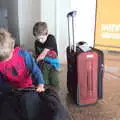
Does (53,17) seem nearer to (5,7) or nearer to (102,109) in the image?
(5,7)

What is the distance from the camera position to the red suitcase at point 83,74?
2.08m

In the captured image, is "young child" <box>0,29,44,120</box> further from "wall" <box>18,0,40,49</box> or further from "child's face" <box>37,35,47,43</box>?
"wall" <box>18,0,40,49</box>

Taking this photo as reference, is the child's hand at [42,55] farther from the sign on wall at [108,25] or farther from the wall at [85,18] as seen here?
the sign on wall at [108,25]

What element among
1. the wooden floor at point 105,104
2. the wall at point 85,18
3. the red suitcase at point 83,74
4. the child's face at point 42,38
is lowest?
the wooden floor at point 105,104

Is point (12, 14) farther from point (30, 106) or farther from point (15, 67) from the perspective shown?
point (30, 106)

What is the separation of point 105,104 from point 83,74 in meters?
0.34

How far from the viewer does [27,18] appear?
357 cm

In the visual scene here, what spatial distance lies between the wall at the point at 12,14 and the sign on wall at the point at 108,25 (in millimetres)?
1046

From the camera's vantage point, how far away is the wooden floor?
6.70 ft

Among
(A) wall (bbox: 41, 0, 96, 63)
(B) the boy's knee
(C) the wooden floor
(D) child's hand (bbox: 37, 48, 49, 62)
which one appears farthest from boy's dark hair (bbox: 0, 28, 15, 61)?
(A) wall (bbox: 41, 0, 96, 63)

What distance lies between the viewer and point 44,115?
46.3 inches

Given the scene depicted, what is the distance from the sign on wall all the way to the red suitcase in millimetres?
1549

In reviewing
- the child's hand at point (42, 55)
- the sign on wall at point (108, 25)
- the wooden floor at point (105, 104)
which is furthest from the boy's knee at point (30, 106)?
the sign on wall at point (108, 25)

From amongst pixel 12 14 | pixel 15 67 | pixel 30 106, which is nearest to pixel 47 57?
pixel 15 67
